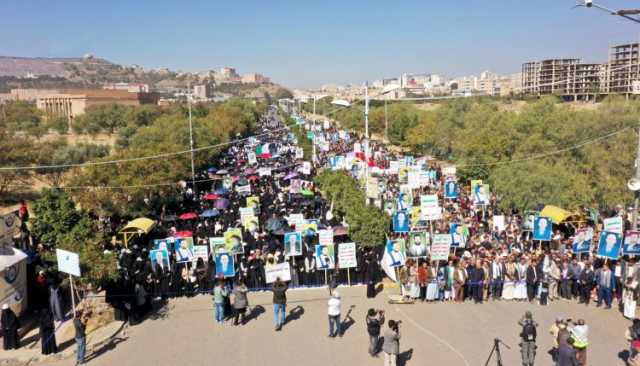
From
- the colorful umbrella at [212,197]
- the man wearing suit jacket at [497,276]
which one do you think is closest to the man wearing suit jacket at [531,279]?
the man wearing suit jacket at [497,276]

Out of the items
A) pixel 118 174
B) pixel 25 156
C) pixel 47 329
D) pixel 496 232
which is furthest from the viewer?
pixel 25 156

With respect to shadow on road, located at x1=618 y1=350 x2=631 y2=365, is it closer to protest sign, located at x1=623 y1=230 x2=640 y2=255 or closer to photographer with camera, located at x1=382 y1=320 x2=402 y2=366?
protest sign, located at x1=623 y1=230 x2=640 y2=255

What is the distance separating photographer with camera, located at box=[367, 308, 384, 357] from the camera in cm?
1098

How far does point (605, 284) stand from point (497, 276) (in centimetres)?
262

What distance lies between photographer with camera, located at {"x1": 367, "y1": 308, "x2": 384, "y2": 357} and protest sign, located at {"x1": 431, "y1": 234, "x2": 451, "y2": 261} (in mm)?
4393

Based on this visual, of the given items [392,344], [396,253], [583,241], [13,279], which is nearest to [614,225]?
[583,241]

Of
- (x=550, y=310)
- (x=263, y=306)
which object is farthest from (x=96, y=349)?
(x=550, y=310)

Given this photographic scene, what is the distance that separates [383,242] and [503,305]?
173 inches

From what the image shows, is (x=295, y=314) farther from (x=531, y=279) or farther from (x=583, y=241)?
(x=583, y=241)

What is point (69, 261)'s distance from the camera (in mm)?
11984

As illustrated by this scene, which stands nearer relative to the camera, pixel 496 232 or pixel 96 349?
pixel 96 349

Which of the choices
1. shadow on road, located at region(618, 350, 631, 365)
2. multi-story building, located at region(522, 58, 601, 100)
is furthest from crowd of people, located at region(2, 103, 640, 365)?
multi-story building, located at region(522, 58, 601, 100)

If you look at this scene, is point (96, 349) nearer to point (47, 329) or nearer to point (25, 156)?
point (47, 329)

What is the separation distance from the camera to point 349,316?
13570 millimetres
